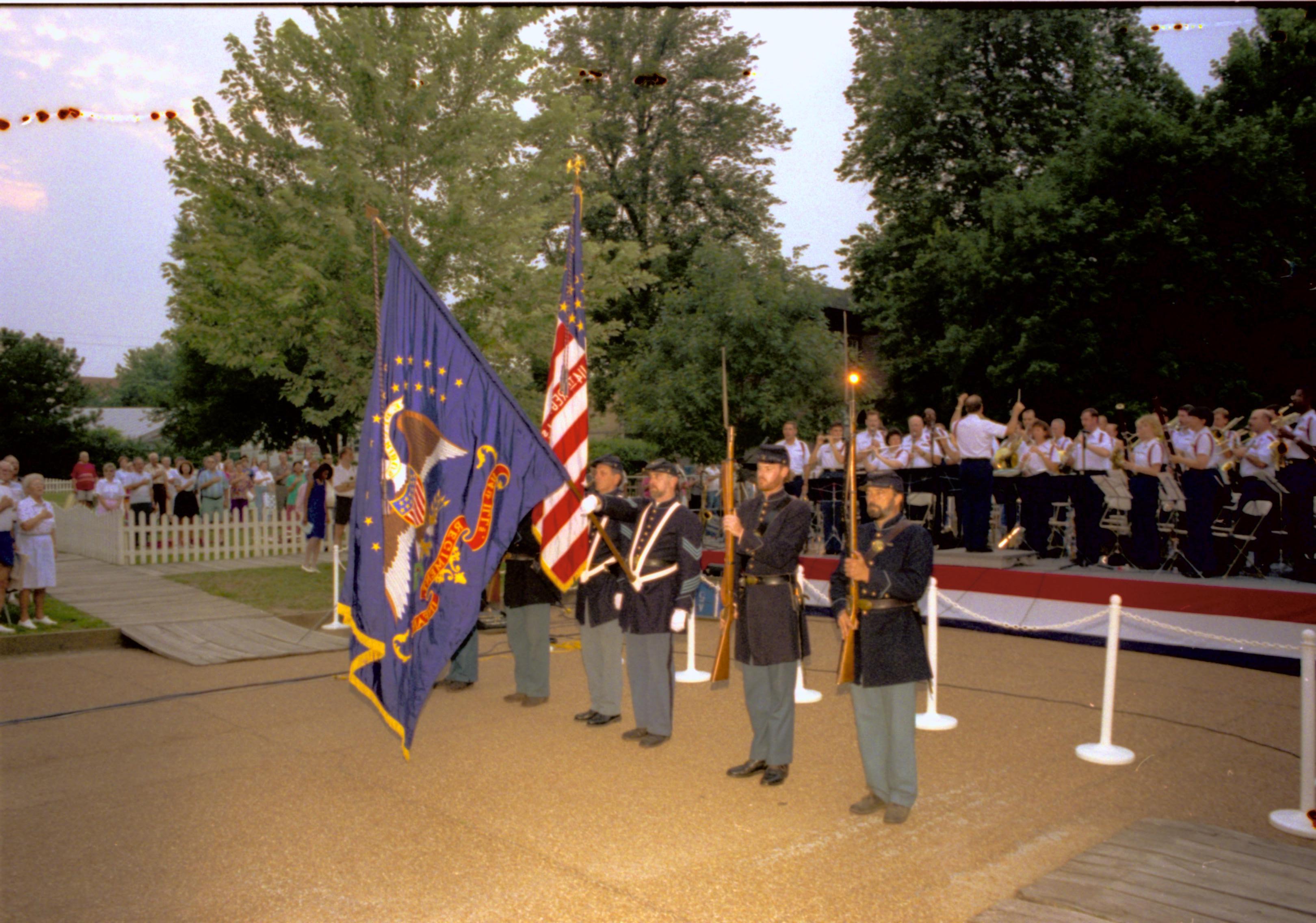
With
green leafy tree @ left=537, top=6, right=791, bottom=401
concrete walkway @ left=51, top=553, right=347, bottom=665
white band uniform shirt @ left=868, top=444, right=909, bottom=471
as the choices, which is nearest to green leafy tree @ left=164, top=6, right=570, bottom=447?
concrete walkway @ left=51, top=553, right=347, bottom=665

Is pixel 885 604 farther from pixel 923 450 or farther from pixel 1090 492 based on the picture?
pixel 923 450

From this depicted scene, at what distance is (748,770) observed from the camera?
645 cm

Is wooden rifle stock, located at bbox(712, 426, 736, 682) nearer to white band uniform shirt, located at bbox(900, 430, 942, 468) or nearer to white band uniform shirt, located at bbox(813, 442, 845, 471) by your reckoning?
white band uniform shirt, located at bbox(900, 430, 942, 468)

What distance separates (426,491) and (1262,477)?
401 inches

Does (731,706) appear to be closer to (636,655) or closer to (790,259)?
(636,655)

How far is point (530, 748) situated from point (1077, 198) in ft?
72.0

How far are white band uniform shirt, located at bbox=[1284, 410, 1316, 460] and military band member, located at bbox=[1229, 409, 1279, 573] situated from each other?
6.7 inches

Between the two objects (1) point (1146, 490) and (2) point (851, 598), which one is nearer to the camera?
(2) point (851, 598)

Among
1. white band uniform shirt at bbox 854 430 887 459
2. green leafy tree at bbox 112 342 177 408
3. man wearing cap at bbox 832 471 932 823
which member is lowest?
man wearing cap at bbox 832 471 932 823

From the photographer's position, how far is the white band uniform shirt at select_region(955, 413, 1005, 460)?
43.1 ft

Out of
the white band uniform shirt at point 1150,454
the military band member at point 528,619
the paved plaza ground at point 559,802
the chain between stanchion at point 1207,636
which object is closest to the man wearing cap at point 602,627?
the paved plaza ground at point 559,802

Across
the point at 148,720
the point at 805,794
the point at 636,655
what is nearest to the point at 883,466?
the point at 636,655

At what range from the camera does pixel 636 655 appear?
7461 mm

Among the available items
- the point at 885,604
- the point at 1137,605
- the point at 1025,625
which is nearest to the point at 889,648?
the point at 885,604
